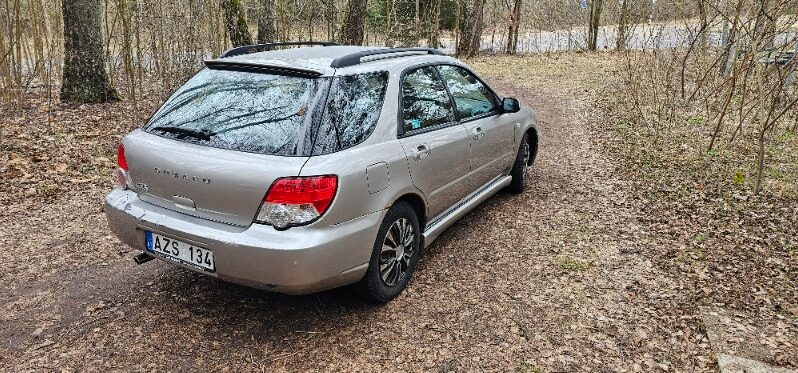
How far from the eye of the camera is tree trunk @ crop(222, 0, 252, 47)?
10625mm

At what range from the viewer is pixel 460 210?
4.60 m

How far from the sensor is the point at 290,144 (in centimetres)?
308

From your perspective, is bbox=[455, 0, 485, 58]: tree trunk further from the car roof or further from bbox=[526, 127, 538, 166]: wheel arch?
the car roof

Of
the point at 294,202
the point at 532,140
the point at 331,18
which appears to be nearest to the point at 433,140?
the point at 294,202

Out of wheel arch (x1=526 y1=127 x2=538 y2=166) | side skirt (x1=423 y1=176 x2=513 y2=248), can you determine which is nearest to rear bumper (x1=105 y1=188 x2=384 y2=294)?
side skirt (x1=423 y1=176 x2=513 y2=248)

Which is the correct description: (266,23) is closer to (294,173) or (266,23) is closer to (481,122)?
(481,122)

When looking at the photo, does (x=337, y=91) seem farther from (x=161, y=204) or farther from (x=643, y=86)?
(x=643, y=86)

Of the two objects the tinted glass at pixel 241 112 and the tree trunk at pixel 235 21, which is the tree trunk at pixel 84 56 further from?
the tinted glass at pixel 241 112

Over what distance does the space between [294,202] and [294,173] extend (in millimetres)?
152

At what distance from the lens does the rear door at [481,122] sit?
15.1ft

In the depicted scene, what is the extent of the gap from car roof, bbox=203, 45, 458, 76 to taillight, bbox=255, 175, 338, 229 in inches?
32.0

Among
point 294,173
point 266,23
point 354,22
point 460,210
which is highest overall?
point 354,22

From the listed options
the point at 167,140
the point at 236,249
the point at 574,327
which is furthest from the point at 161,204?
the point at 574,327

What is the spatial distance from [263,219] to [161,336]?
3.39 feet
